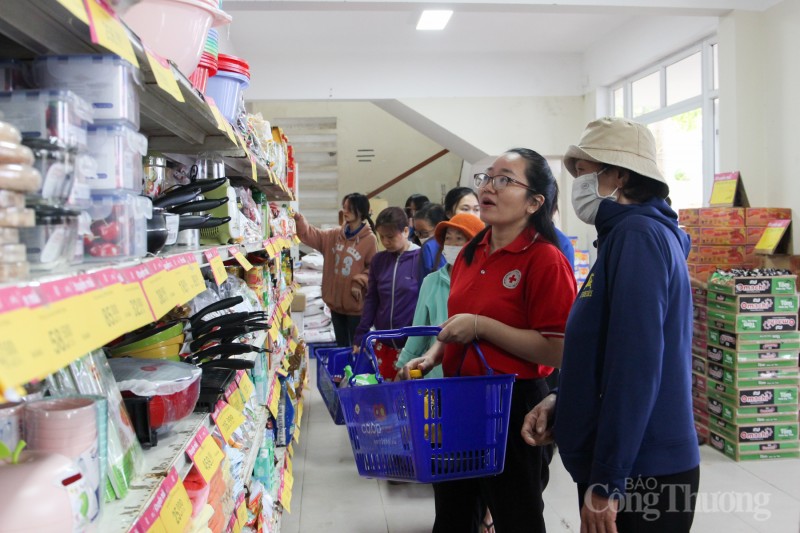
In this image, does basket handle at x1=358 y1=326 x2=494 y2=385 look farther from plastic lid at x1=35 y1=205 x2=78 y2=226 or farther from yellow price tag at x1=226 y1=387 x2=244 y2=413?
plastic lid at x1=35 y1=205 x2=78 y2=226

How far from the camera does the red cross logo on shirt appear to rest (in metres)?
2.14

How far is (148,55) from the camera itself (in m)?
1.03

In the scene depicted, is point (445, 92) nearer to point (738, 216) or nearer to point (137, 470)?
point (738, 216)

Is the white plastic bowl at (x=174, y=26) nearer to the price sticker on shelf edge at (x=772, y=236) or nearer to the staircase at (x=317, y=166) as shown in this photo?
the price sticker on shelf edge at (x=772, y=236)

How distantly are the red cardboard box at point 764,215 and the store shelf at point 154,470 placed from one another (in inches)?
194

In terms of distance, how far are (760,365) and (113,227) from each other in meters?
4.62

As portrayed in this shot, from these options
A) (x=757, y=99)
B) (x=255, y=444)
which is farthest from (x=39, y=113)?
(x=757, y=99)

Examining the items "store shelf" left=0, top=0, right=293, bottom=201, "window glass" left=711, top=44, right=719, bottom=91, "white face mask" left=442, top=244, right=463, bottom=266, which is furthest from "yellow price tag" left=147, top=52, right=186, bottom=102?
"window glass" left=711, top=44, right=719, bottom=91

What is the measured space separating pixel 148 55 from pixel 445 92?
8203mm

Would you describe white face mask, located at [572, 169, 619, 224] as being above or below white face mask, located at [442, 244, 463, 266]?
above

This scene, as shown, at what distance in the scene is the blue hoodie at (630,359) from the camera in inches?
60.9

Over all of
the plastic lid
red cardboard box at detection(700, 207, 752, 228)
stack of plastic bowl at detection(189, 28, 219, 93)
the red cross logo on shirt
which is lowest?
the red cross logo on shirt

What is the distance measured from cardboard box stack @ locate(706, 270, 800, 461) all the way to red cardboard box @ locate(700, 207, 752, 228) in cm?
70

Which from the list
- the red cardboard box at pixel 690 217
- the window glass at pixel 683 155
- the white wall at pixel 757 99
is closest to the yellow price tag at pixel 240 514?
the red cardboard box at pixel 690 217
